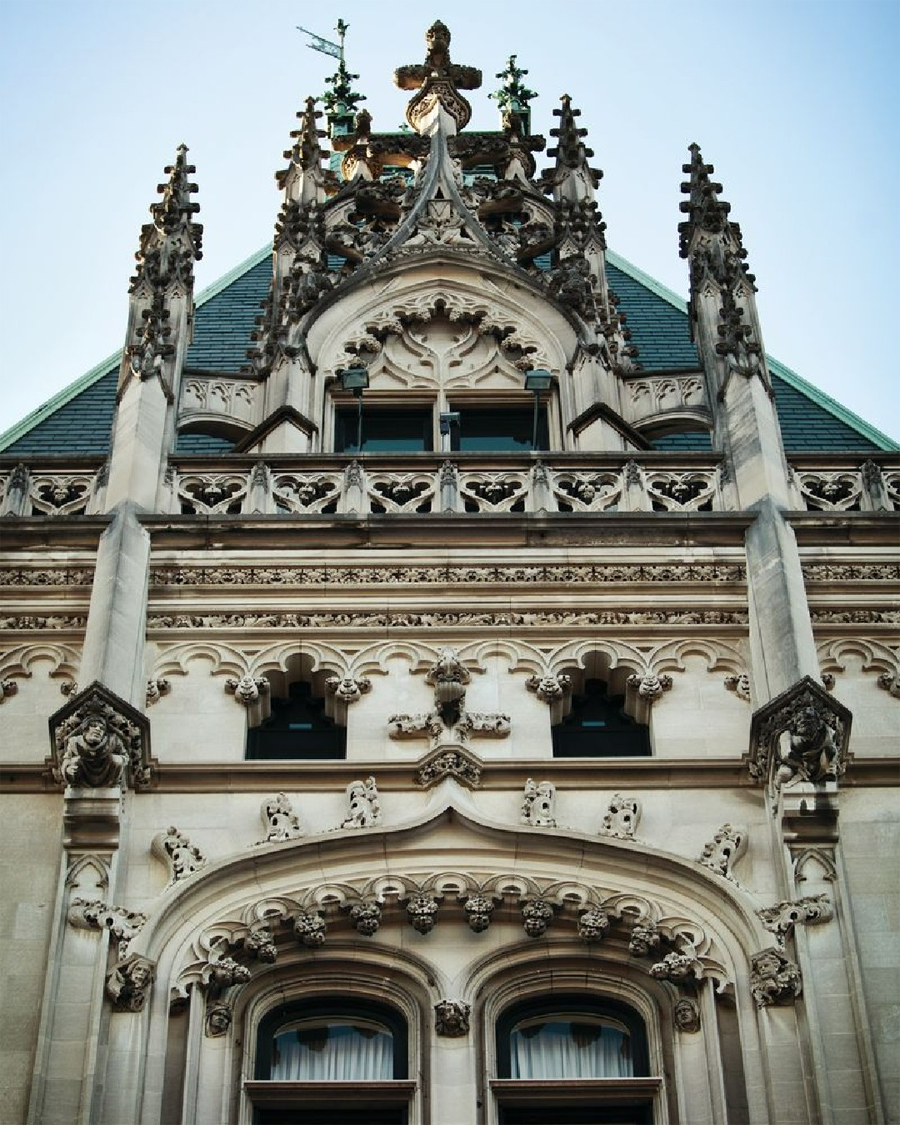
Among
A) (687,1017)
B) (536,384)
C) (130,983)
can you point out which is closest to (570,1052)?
(687,1017)

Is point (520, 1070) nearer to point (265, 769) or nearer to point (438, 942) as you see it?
point (438, 942)

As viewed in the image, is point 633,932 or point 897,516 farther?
point 897,516

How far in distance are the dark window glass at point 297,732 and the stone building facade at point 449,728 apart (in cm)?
4

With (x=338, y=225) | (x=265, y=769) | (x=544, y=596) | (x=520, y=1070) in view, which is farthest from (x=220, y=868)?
(x=338, y=225)

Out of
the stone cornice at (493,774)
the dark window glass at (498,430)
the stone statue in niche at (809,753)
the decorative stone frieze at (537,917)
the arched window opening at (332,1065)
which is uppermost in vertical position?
the dark window glass at (498,430)

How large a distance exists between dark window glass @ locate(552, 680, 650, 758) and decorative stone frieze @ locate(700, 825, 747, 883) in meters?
1.29

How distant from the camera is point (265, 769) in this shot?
1655 centimetres

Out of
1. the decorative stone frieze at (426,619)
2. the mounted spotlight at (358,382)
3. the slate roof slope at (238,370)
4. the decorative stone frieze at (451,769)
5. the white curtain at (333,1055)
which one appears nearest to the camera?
the white curtain at (333,1055)

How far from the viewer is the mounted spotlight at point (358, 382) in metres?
20.9

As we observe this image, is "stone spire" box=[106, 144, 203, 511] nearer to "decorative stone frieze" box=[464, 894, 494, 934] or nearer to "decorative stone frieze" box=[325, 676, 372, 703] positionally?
"decorative stone frieze" box=[325, 676, 372, 703]

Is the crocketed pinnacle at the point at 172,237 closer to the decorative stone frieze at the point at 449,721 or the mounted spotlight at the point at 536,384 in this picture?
the mounted spotlight at the point at 536,384

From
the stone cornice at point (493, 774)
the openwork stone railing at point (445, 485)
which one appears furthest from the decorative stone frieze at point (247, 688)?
the openwork stone railing at point (445, 485)

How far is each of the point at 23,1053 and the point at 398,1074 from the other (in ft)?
7.36

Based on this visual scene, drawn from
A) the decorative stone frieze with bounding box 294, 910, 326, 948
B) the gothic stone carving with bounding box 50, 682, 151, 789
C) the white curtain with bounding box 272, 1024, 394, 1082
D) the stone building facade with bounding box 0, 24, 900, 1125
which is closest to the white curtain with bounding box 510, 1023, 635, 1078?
the stone building facade with bounding box 0, 24, 900, 1125
